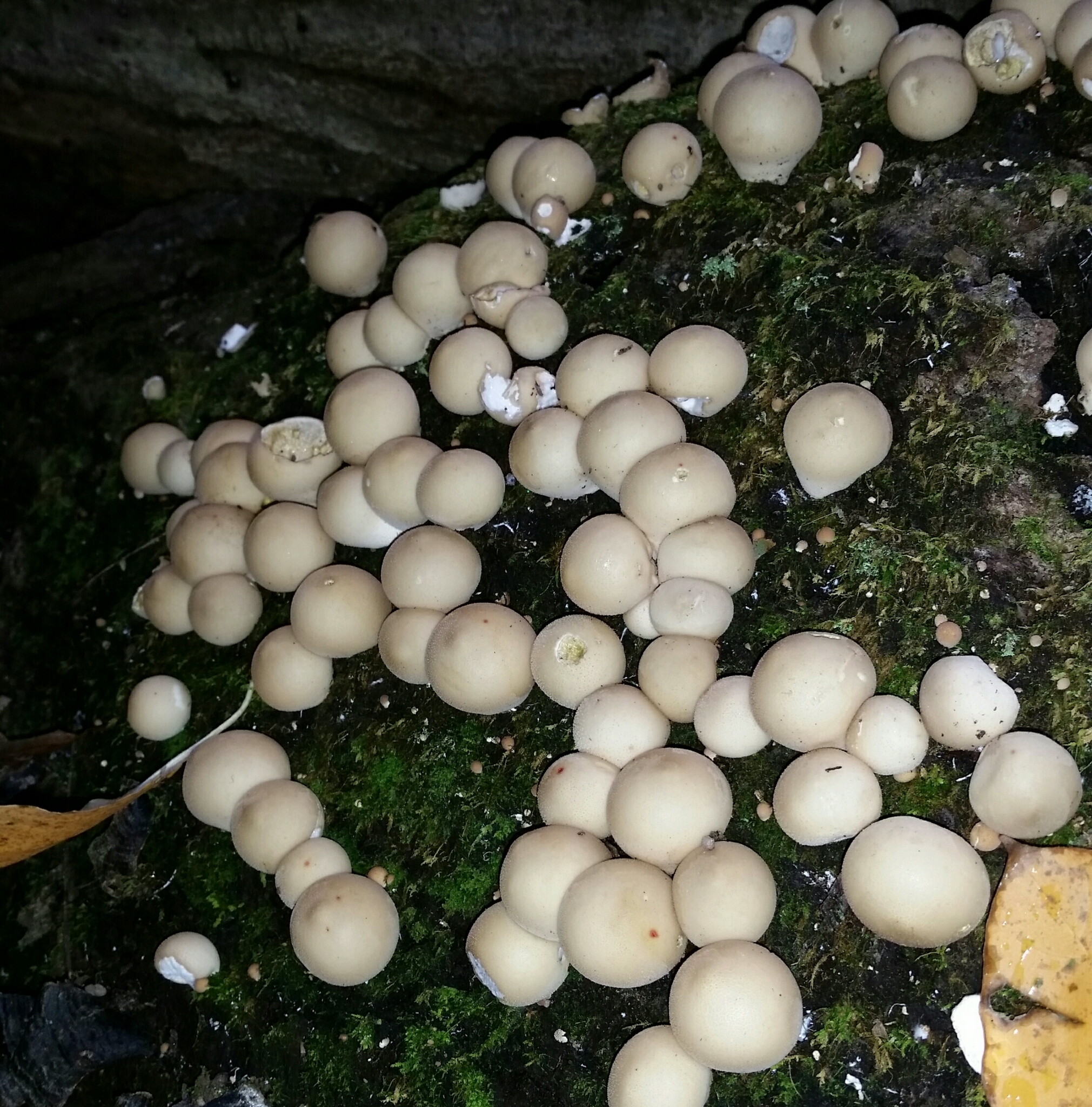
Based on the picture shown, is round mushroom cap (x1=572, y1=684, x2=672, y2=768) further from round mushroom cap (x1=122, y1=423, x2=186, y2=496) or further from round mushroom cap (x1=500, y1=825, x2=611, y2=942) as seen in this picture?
round mushroom cap (x1=122, y1=423, x2=186, y2=496)

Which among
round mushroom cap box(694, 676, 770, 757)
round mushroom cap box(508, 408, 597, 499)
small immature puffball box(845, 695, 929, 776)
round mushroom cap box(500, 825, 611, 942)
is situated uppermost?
round mushroom cap box(508, 408, 597, 499)

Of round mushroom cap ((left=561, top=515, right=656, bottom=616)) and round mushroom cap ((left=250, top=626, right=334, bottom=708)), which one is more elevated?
round mushroom cap ((left=561, top=515, right=656, bottom=616))

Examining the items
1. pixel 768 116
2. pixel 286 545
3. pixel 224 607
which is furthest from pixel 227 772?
pixel 768 116

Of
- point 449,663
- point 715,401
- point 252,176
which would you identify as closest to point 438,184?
point 252,176

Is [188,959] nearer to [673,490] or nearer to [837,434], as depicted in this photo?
[673,490]

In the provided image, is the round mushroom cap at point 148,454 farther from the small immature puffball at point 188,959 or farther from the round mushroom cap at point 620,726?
the round mushroom cap at point 620,726

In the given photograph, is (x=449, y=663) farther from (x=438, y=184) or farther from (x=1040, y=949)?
(x=438, y=184)

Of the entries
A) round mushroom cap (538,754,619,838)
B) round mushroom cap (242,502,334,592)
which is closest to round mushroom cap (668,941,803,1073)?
round mushroom cap (538,754,619,838)
